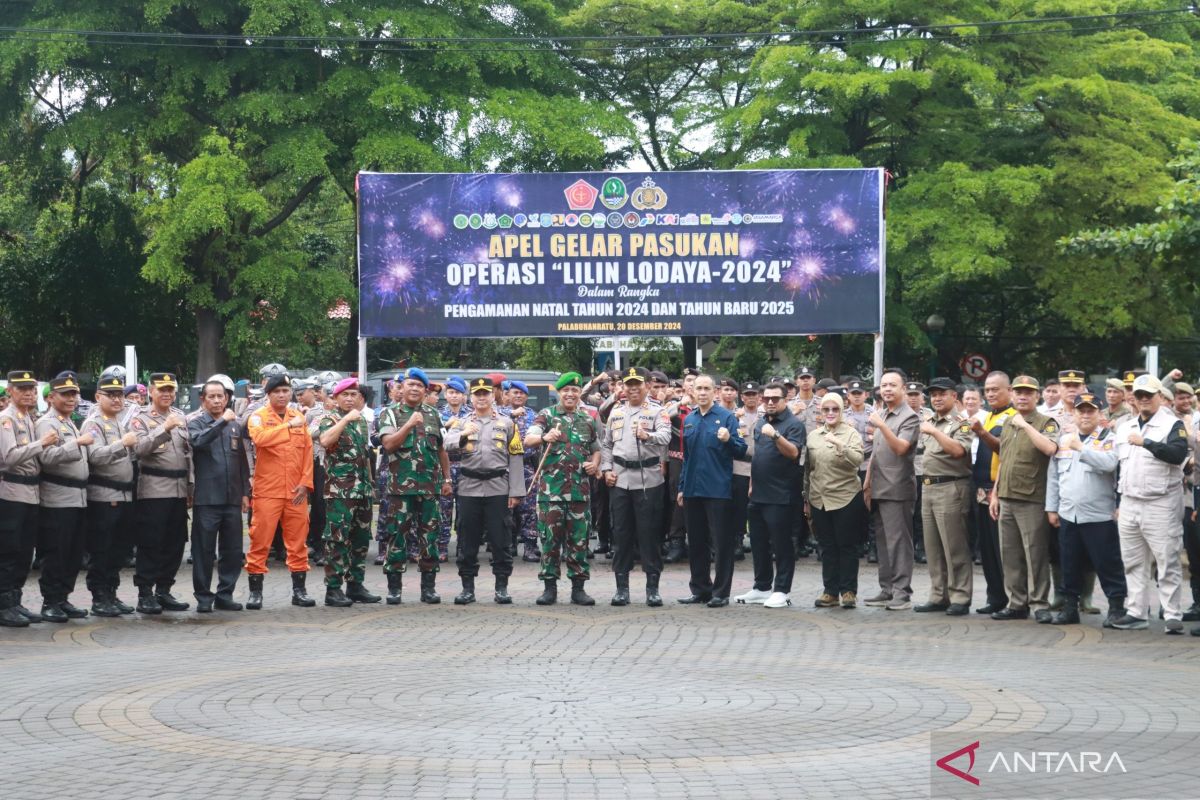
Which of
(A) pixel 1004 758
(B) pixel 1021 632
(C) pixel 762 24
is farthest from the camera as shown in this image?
(C) pixel 762 24

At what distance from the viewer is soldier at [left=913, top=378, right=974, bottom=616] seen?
1345 cm

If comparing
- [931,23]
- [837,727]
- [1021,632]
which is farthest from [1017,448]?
[931,23]

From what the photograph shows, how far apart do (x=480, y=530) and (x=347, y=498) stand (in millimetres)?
1273

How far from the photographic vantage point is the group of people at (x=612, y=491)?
496 inches

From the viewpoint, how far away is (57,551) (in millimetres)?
12758

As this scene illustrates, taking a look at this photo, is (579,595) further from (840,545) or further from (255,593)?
(255,593)

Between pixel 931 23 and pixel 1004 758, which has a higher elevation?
pixel 931 23

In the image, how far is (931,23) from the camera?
3438 cm

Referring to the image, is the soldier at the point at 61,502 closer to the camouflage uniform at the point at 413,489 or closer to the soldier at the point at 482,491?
the camouflage uniform at the point at 413,489

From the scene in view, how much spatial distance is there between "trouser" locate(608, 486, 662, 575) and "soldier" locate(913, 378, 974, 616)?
2.37m

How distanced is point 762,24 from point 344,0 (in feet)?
32.2

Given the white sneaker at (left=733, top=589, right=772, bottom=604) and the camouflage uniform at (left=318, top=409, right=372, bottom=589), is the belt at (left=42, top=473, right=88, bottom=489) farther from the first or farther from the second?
the white sneaker at (left=733, top=589, right=772, bottom=604)

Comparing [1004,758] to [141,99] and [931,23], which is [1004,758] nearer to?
[931,23]

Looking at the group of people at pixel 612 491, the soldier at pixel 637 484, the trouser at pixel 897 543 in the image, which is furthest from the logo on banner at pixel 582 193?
the trouser at pixel 897 543
